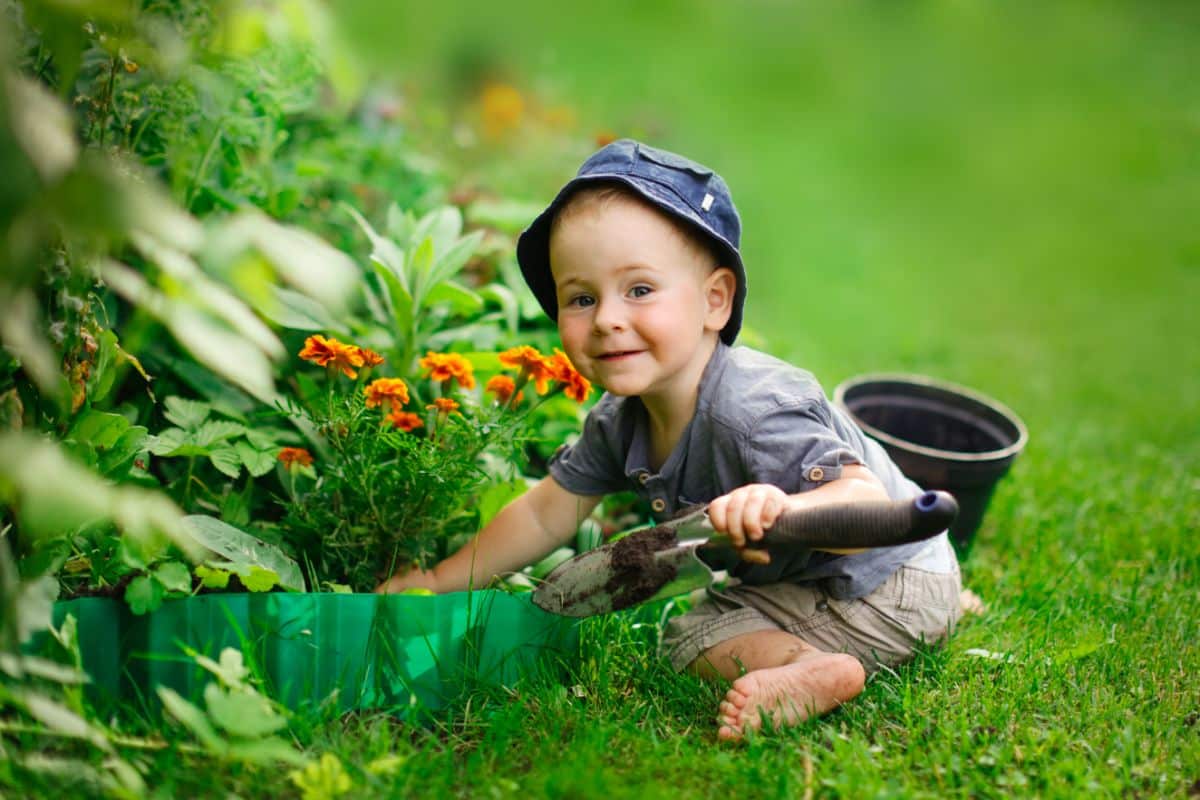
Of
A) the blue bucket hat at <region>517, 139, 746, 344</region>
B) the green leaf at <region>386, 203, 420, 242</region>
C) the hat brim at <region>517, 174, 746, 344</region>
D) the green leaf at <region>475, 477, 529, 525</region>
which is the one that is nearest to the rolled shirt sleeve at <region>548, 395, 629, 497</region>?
the green leaf at <region>475, 477, 529, 525</region>

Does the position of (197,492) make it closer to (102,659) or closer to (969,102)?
(102,659)

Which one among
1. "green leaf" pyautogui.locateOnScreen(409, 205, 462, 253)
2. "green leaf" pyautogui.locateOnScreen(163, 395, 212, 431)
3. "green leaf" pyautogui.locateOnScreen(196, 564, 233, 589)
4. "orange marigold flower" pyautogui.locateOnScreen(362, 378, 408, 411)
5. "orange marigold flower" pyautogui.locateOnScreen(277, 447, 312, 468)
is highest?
"green leaf" pyautogui.locateOnScreen(409, 205, 462, 253)

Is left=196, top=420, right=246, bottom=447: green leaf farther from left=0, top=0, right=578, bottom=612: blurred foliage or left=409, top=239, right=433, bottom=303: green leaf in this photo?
left=409, top=239, right=433, bottom=303: green leaf

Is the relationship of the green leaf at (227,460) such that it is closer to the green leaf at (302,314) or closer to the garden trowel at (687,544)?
the green leaf at (302,314)

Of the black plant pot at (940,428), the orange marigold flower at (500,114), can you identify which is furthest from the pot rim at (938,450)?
the orange marigold flower at (500,114)

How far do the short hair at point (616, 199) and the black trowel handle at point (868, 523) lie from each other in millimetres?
583

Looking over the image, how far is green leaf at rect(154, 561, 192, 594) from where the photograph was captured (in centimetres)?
174

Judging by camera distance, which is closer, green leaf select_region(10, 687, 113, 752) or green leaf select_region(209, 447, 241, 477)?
green leaf select_region(10, 687, 113, 752)

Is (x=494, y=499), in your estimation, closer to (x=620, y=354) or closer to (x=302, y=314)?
(x=620, y=354)

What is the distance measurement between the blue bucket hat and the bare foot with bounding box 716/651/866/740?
0.70 meters

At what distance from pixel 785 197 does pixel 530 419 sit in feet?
20.9

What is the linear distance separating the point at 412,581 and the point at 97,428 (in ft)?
2.21

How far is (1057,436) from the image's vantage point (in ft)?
12.2

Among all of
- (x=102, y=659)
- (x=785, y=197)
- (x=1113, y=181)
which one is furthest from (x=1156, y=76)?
(x=102, y=659)
